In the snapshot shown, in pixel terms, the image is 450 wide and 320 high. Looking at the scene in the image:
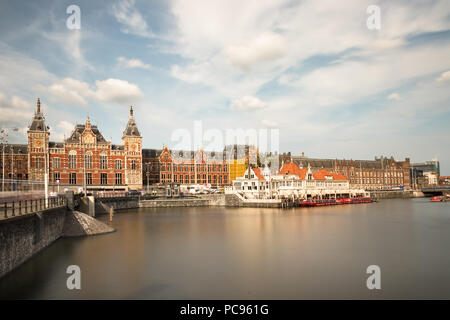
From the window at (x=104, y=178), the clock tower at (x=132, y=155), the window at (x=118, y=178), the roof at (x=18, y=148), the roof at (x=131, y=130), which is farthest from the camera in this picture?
the roof at (x=131, y=130)

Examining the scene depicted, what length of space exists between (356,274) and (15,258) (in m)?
21.1

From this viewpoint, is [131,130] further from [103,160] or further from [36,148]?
[36,148]

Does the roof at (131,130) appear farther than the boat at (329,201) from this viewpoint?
Yes

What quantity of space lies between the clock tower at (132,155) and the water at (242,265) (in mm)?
47932

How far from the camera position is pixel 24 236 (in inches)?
861

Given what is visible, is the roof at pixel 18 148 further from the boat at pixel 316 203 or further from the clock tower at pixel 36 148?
the boat at pixel 316 203

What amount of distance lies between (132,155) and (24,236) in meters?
64.2

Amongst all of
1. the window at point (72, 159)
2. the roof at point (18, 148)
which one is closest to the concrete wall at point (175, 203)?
the window at point (72, 159)

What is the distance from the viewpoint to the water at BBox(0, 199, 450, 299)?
59.8 ft

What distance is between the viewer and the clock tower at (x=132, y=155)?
276ft

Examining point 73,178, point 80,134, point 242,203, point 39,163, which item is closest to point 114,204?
point 73,178

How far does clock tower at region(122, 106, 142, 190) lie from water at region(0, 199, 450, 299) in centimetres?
4793
